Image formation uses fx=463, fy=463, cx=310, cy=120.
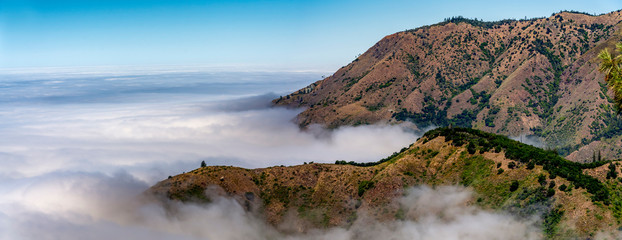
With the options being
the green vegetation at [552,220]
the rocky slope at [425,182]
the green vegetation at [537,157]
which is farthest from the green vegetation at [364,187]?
the green vegetation at [552,220]

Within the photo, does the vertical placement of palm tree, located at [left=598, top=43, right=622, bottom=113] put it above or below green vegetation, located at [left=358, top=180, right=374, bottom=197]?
above

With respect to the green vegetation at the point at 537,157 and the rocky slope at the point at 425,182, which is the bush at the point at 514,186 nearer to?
the rocky slope at the point at 425,182

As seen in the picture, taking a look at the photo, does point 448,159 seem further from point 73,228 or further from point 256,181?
point 73,228

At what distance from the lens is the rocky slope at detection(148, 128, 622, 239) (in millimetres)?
99562

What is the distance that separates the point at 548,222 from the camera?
95938 millimetres

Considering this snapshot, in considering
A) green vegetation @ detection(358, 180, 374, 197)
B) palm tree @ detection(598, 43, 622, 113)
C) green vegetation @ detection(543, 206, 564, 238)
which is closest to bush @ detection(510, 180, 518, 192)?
green vegetation @ detection(543, 206, 564, 238)

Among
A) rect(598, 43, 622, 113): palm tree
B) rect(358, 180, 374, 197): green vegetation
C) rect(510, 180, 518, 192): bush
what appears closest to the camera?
rect(598, 43, 622, 113): palm tree

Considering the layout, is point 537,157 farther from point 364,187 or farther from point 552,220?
point 364,187

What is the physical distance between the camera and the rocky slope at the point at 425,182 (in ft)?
327

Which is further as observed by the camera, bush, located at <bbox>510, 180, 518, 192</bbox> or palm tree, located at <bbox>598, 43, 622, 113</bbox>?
bush, located at <bbox>510, 180, 518, 192</bbox>

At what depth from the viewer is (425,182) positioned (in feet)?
435

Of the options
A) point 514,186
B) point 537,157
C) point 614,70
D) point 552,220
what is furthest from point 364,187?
point 614,70

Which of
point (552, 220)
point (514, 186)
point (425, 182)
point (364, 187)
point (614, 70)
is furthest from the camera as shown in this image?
point (364, 187)

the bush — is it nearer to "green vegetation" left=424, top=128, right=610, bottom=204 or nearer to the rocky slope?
the rocky slope
